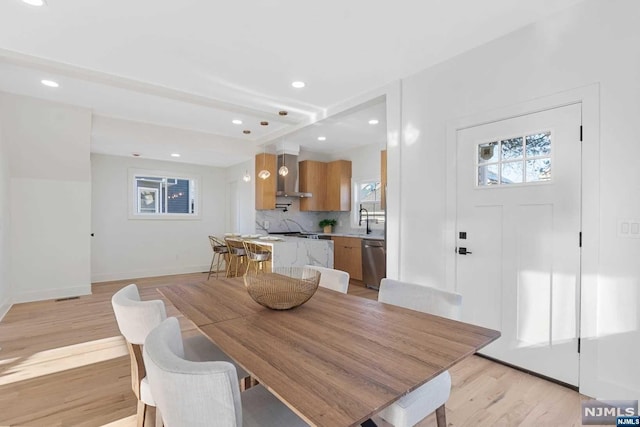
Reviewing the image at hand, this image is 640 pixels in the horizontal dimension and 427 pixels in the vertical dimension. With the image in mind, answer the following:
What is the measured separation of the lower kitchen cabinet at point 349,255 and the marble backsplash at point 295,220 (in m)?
0.64

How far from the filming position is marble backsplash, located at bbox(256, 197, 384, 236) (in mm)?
6352

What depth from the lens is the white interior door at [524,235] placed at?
2.21 m

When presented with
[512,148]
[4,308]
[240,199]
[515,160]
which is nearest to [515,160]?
[515,160]

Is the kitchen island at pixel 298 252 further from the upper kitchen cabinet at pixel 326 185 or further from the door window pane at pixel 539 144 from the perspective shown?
the door window pane at pixel 539 144

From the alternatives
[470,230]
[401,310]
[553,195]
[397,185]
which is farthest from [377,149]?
[401,310]

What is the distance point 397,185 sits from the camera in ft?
11.0

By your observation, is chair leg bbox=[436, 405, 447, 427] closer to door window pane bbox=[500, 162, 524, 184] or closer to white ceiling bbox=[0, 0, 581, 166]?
door window pane bbox=[500, 162, 524, 184]

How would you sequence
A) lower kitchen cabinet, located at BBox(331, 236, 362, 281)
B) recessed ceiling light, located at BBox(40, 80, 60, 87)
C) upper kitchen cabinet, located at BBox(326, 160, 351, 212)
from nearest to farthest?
recessed ceiling light, located at BBox(40, 80, 60, 87)
lower kitchen cabinet, located at BBox(331, 236, 362, 281)
upper kitchen cabinet, located at BBox(326, 160, 351, 212)

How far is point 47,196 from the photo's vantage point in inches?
172

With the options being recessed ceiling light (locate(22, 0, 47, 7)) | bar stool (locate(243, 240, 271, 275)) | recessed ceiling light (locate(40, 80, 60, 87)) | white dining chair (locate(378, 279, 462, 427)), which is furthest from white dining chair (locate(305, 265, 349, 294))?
recessed ceiling light (locate(40, 80, 60, 87))

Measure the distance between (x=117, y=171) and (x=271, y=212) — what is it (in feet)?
9.99

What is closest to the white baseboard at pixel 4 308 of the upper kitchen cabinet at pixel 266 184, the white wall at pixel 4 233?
the white wall at pixel 4 233

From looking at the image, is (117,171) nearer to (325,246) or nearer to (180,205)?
(180,205)

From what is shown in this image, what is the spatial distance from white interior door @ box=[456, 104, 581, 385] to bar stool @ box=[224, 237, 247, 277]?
3347 millimetres
